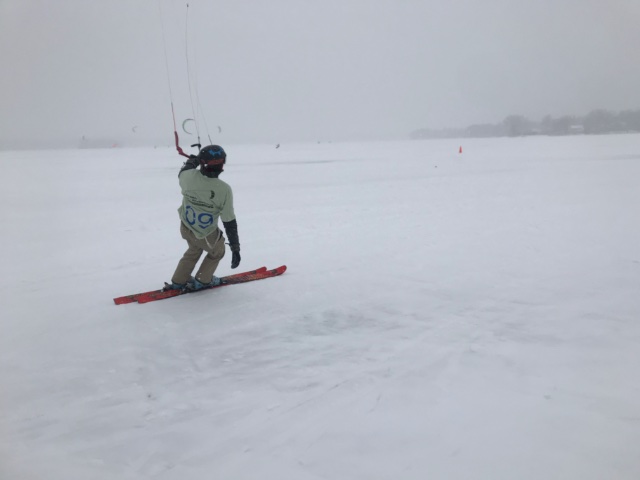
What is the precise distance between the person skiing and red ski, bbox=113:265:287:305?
17cm

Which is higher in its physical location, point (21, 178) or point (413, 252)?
point (21, 178)

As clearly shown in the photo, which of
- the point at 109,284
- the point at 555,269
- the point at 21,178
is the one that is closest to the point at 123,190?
the point at 21,178

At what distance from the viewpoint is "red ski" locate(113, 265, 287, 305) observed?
5012 millimetres

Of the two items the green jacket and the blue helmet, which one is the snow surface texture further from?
the blue helmet

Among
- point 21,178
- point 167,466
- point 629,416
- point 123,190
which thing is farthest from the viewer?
point 21,178

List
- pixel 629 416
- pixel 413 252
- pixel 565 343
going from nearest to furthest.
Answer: pixel 629 416
pixel 565 343
pixel 413 252

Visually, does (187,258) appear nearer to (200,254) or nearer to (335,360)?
(200,254)

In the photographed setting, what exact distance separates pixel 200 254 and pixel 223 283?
0.52 meters

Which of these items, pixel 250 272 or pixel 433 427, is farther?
pixel 250 272

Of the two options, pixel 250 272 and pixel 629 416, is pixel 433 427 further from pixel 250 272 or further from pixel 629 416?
pixel 250 272

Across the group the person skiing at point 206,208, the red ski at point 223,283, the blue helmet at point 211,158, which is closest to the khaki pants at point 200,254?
the person skiing at point 206,208

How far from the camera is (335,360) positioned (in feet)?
12.0

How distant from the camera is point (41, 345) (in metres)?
3.97

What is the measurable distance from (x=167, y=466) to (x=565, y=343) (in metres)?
3.15
